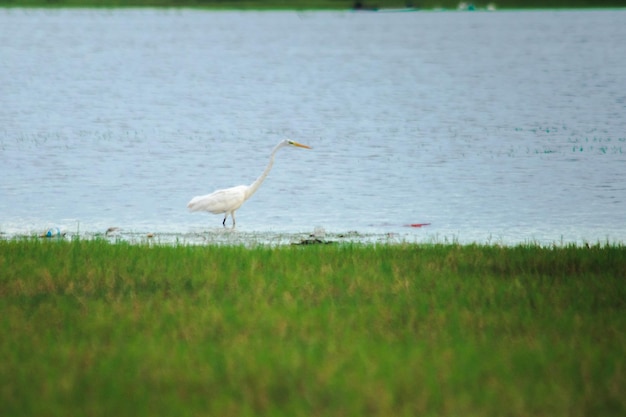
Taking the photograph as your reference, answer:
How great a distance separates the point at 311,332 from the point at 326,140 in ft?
73.2

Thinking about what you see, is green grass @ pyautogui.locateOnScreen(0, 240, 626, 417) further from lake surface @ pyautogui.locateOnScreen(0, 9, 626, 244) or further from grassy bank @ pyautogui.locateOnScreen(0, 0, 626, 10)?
grassy bank @ pyautogui.locateOnScreen(0, 0, 626, 10)

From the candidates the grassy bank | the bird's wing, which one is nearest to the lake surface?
the bird's wing

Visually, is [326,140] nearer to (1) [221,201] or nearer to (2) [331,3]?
(1) [221,201]

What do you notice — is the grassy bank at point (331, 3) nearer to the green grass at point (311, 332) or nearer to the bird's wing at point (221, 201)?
the bird's wing at point (221, 201)

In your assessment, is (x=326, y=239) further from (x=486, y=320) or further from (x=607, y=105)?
(x=607, y=105)

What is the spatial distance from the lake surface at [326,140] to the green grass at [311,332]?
13.0ft

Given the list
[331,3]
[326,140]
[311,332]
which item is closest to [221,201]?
[311,332]

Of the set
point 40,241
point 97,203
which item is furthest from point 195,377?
point 97,203

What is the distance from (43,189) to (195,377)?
1444 centimetres

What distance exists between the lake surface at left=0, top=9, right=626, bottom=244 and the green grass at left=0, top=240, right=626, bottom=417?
3.95 meters

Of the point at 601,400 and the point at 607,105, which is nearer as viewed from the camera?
the point at 601,400

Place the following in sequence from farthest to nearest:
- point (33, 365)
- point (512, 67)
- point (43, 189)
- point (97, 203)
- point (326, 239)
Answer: point (512, 67) < point (43, 189) < point (97, 203) < point (326, 239) < point (33, 365)

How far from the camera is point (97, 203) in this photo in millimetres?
18797

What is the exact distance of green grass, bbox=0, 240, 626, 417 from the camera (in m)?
6.29
